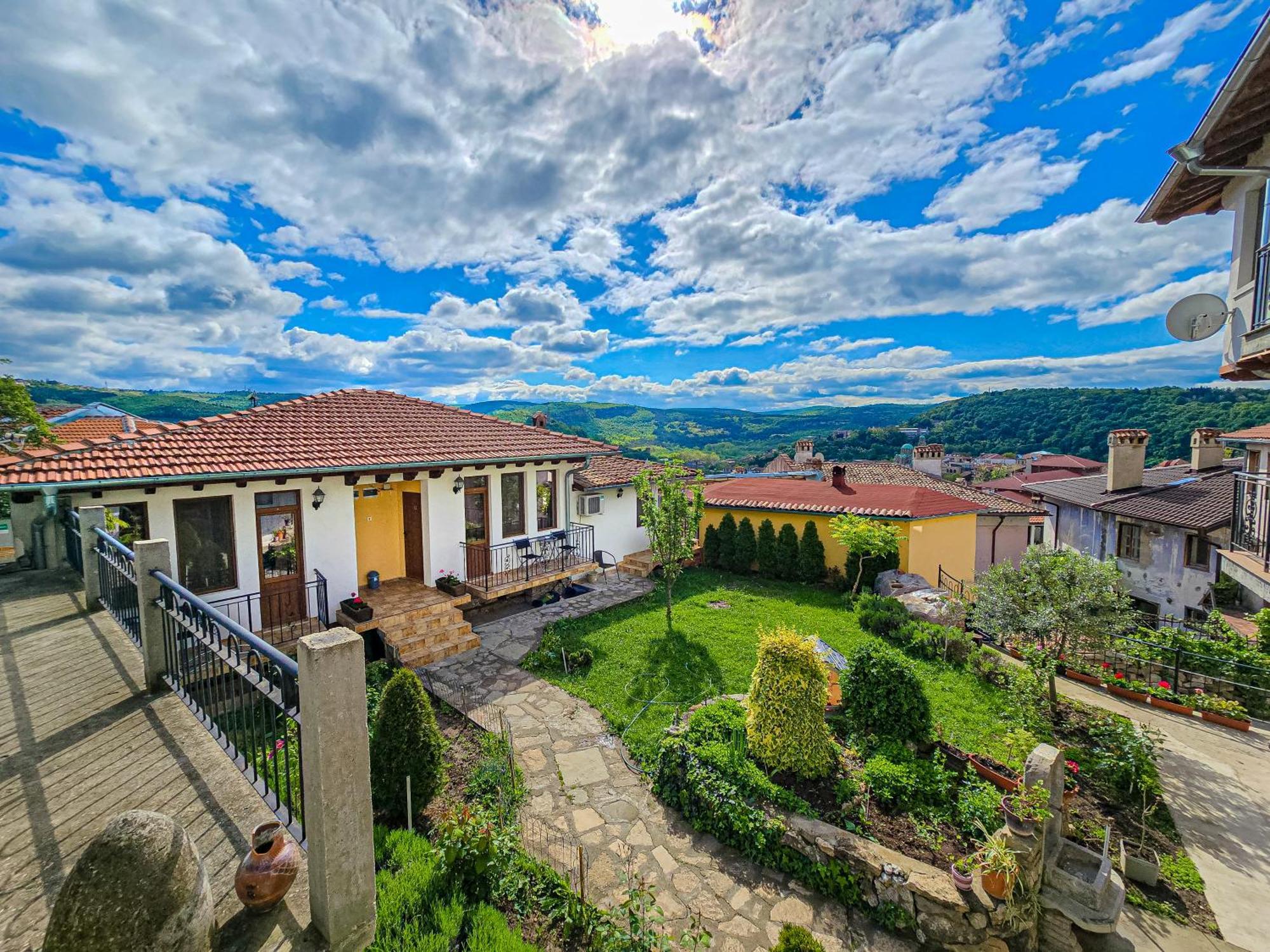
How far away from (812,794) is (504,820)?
3.42 metres

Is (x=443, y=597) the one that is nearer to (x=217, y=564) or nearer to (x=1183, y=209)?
(x=217, y=564)

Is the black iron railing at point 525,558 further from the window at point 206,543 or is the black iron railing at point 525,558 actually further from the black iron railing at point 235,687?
the black iron railing at point 235,687

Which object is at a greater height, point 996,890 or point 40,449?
point 40,449

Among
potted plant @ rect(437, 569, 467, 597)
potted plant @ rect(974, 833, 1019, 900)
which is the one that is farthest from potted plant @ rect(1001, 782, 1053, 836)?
potted plant @ rect(437, 569, 467, 597)

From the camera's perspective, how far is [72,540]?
779 cm

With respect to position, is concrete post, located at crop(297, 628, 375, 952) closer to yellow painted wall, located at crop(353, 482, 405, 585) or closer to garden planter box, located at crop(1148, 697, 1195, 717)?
yellow painted wall, located at crop(353, 482, 405, 585)

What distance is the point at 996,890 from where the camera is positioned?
4.49 m

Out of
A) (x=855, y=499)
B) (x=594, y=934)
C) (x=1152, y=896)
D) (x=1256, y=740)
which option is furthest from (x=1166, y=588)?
(x=594, y=934)

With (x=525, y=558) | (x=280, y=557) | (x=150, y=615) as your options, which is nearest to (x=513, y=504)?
(x=525, y=558)

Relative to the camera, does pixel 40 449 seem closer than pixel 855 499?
Yes

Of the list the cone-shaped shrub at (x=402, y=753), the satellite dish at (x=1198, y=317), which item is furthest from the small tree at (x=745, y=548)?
the cone-shaped shrub at (x=402, y=753)

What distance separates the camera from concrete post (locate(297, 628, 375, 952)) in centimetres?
245

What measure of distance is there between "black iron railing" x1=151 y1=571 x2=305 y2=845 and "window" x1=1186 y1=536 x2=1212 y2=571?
2451 centimetres

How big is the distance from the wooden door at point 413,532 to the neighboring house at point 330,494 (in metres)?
0.03
